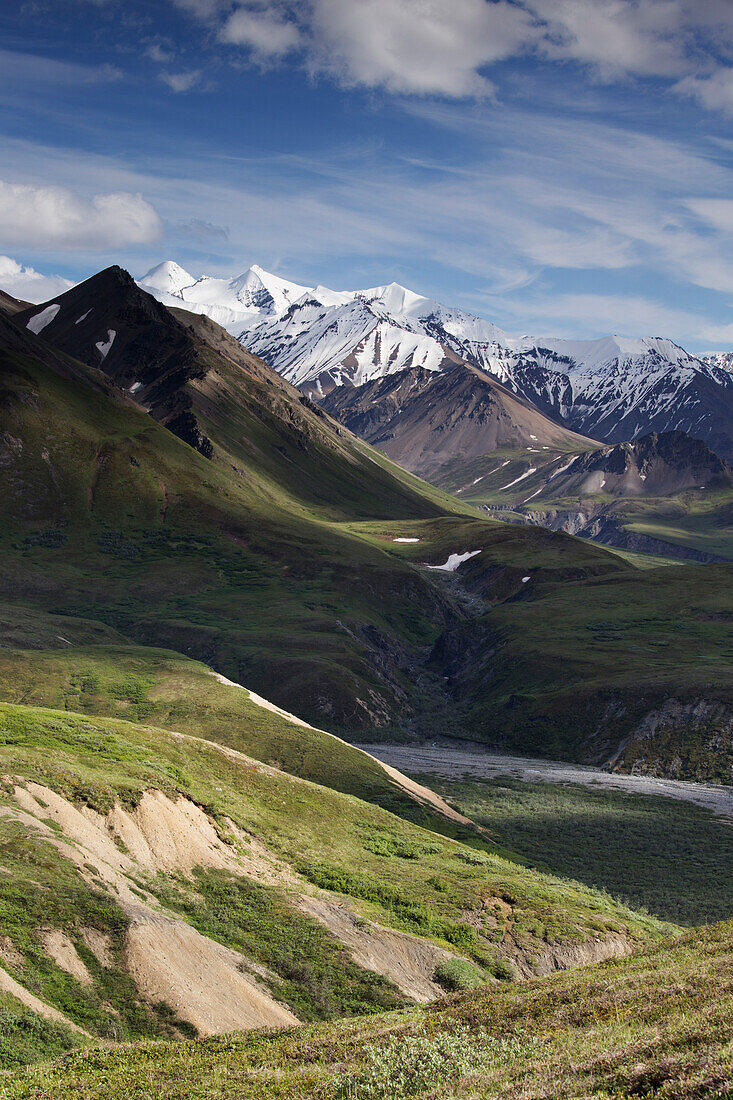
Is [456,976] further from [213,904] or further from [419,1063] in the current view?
[419,1063]

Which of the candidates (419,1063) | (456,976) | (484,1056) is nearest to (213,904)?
(456,976)

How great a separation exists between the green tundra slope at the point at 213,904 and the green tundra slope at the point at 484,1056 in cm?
346

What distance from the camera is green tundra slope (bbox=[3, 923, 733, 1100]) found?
18.9 meters

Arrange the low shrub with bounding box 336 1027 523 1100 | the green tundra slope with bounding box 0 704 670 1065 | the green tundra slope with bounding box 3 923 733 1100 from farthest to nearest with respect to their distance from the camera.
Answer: the green tundra slope with bounding box 0 704 670 1065, the low shrub with bounding box 336 1027 523 1100, the green tundra slope with bounding box 3 923 733 1100

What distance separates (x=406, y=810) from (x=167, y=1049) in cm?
4766

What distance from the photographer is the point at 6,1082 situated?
22875 mm

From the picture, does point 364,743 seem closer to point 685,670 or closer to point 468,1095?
point 685,670

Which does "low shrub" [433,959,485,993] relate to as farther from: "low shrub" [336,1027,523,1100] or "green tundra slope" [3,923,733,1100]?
"low shrub" [336,1027,523,1100]

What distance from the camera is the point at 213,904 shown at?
38.2m

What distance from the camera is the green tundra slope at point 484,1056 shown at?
1886cm

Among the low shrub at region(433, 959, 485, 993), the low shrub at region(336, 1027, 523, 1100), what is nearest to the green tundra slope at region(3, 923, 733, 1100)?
the low shrub at region(336, 1027, 523, 1100)

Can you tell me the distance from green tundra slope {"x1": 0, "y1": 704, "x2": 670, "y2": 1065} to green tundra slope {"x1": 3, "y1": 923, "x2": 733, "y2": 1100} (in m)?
3.46

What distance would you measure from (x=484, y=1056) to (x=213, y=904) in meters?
17.7

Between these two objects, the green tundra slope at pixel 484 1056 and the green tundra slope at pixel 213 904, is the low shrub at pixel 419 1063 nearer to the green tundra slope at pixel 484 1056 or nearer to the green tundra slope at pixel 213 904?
the green tundra slope at pixel 484 1056
